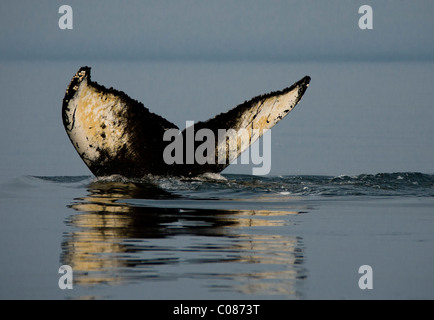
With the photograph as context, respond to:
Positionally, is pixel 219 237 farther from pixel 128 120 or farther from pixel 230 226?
pixel 128 120

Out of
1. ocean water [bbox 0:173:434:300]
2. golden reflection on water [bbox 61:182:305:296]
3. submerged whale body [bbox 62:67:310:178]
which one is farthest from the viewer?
submerged whale body [bbox 62:67:310:178]

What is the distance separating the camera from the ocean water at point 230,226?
778cm

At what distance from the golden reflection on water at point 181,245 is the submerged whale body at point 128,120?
59 centimetres

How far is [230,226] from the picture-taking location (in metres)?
10.1

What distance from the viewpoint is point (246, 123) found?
11.8 metres

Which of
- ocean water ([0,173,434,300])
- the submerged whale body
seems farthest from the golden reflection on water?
the submerged whale body

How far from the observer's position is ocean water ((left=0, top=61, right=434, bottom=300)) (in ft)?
25.5

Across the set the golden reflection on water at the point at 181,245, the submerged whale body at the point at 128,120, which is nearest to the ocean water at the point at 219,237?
Result: the golden reflection on water at the point at 181,245

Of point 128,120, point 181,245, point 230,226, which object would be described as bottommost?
point 181,245

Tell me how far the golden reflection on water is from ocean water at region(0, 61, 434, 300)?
0.05ft

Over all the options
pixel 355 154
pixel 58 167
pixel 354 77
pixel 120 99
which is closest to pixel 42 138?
pixel 58 167

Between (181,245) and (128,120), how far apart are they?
3.01 m

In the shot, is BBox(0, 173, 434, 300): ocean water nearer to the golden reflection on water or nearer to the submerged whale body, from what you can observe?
the golden reflection on water

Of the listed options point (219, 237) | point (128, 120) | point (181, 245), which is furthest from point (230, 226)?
point (128, 120)
